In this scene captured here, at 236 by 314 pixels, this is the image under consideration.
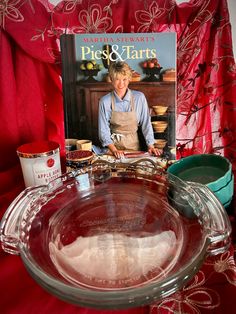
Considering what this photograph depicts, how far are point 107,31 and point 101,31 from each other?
0.01 metres

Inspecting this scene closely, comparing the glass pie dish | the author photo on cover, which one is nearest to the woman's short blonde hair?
the author photo on cover

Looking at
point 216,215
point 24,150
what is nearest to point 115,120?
point 24,150

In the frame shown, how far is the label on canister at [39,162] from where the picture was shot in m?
0.58

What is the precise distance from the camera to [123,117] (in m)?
0.64

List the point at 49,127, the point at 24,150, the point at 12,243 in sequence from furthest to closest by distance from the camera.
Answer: the point at 49,127, the point at 24,150, the point at 12,243

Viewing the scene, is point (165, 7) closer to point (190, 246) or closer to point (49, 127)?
point (49, 127)

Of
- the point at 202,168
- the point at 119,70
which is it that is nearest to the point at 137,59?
the point at 119,70

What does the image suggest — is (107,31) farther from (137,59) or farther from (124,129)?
(124,129)

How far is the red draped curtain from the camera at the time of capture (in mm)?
617

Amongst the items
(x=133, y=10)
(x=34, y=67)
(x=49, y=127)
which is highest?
(x=133, y=10)

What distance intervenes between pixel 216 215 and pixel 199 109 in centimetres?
34

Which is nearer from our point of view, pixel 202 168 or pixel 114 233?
pixel 114 233

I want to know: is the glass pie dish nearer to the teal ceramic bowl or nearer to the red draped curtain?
the teal ceramic bowl

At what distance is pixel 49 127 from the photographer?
70 centimetres
